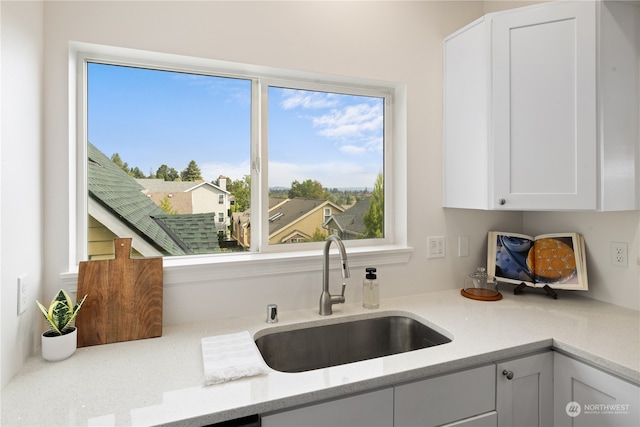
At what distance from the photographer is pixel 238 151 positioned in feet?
5.45

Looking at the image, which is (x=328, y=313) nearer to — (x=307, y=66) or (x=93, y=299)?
(x=93, y=299)

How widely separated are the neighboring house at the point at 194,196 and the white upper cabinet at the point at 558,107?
118 centimetres

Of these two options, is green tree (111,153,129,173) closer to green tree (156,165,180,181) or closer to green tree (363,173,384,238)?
green tree (156,165,180,181)

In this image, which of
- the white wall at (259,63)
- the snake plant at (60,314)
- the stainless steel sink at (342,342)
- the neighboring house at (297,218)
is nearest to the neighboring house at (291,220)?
the neighboring house at (297,218)

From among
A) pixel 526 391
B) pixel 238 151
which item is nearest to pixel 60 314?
pixel 238 151

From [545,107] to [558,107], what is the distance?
5 cm

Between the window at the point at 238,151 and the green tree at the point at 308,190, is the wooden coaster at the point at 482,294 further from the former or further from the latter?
the green tree at the point at 308,190

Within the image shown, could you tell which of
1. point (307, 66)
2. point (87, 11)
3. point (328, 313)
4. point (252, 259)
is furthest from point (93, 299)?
point (307, 66)

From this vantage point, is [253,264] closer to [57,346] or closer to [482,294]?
[57,346]

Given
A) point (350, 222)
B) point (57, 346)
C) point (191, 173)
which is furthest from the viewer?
point (350, 222)

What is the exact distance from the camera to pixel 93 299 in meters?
1.25

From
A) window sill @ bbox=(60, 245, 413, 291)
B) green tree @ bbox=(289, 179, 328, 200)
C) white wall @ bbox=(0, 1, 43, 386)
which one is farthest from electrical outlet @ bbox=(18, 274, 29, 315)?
green tree @ bbox=(289, 179, 328, 200)

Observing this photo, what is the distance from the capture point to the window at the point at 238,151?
1459 millimetres

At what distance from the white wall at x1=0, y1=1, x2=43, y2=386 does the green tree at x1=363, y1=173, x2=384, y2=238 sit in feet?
4.57
